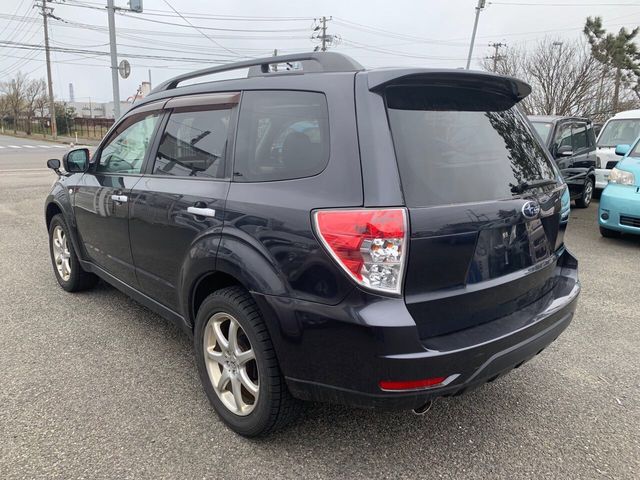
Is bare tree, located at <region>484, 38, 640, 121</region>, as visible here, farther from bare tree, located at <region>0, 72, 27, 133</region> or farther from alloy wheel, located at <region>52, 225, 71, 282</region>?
bare tree, located at <region>0, 72, 27, 133</region>

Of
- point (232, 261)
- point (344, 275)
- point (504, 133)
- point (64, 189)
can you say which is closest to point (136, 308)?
point (64, 189)

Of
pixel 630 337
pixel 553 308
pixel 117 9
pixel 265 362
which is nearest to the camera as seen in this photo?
pixel 265 362

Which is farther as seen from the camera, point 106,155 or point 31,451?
point 106,155

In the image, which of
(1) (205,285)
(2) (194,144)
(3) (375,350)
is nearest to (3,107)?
(2) (194,144)

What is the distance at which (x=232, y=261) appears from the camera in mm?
2344

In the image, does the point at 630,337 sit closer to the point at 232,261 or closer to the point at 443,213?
the point at 443,213

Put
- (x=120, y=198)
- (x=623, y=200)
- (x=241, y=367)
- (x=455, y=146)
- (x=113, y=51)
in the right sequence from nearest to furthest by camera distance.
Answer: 1. (x=455, y=146)
2. (x=241, y=367)
3. (x=120, y=198)
4. (x=623, y=200)
5. (x=113, y=51)

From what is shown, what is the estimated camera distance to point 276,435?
2521mm

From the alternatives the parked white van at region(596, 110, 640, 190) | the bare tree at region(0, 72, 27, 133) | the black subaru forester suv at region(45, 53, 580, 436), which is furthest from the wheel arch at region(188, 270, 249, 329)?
the bare tree at region(0, 72, 27, 133)

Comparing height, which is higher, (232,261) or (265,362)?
(232,261)

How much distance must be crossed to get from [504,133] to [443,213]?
2.60 feet

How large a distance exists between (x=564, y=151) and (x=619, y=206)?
7.62ft

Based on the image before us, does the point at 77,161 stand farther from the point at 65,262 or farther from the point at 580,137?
the point at 580,137

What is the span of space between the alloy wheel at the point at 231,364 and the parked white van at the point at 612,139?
33.4ft
